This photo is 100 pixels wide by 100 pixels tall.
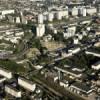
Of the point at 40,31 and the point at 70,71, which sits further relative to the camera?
the point at 40,31

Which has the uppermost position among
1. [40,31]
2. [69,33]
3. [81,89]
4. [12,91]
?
[40,31]

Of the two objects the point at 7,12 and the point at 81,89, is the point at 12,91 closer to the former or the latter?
the point at 81,89

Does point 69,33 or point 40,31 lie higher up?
point 40,31

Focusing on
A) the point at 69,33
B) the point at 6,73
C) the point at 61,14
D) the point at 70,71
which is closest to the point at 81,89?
the point at 70,71

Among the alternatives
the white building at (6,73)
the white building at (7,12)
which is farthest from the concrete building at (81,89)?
the white building at (7,12)

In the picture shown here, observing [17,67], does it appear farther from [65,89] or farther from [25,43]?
[25,43]

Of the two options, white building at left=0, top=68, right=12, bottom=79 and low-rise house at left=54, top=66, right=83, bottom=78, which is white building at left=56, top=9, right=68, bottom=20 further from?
white building at left=0, top=68, right=12, bottom=79

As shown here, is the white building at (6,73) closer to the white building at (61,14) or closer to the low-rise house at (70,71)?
the low-rise house at (70,71)

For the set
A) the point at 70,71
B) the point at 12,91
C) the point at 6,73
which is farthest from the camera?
the point at 70,71

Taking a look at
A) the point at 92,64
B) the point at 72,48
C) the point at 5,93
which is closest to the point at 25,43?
the point at 72,48
